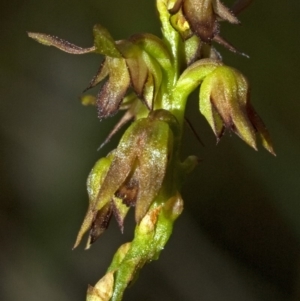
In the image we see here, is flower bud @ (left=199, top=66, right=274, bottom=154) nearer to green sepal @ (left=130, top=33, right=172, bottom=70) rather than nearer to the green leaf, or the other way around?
green sepal @ (left=130, top=33, right=172, bottom=70)

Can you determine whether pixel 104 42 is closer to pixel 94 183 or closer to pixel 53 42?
pixel 53 42

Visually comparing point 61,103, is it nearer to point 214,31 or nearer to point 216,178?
point 216,178

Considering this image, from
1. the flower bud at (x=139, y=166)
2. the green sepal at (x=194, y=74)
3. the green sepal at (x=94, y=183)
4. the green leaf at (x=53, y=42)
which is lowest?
the green sepal at (x=94, y=183)

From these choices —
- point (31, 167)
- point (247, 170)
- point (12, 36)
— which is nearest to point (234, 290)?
point (247, 170)

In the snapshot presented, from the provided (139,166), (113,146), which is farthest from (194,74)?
(113,146)

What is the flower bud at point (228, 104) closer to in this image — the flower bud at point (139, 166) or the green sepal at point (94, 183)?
the flower bud at point (139, 166)

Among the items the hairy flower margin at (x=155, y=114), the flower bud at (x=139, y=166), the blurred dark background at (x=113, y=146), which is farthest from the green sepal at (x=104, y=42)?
the blurred dark background at (x=113, y=146)

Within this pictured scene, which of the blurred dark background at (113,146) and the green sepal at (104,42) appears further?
the blurred dark background at (113,146)

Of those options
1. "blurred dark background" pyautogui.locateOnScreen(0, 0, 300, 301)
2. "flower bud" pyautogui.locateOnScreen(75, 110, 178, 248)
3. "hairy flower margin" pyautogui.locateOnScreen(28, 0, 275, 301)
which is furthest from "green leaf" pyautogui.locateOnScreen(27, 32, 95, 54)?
"blurred dark background" pyautogui.locateOnScreen(0, 0, 300, 301)
